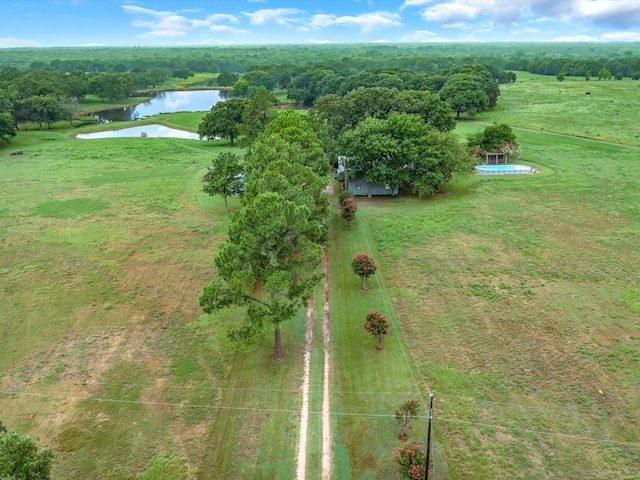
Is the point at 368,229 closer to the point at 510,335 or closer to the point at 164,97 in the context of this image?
the point at 510,335

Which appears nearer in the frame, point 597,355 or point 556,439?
point 556,439

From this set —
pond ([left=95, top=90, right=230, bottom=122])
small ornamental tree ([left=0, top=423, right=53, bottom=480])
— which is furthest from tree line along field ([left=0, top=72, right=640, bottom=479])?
pond ([left=95, top=90, right=230, bottom=122])

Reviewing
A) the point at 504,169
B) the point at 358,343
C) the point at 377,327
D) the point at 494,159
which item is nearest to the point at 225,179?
the point at 358,343

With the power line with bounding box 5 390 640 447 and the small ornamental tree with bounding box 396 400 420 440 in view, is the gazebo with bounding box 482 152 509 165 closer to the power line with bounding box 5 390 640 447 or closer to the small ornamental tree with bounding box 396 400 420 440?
the power line with bounding box 5 390 640 447

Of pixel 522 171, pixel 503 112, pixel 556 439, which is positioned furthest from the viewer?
pixel 503 112

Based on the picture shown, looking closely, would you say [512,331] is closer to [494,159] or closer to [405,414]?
[405,414]

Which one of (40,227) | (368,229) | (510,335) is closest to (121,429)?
(510,335)
